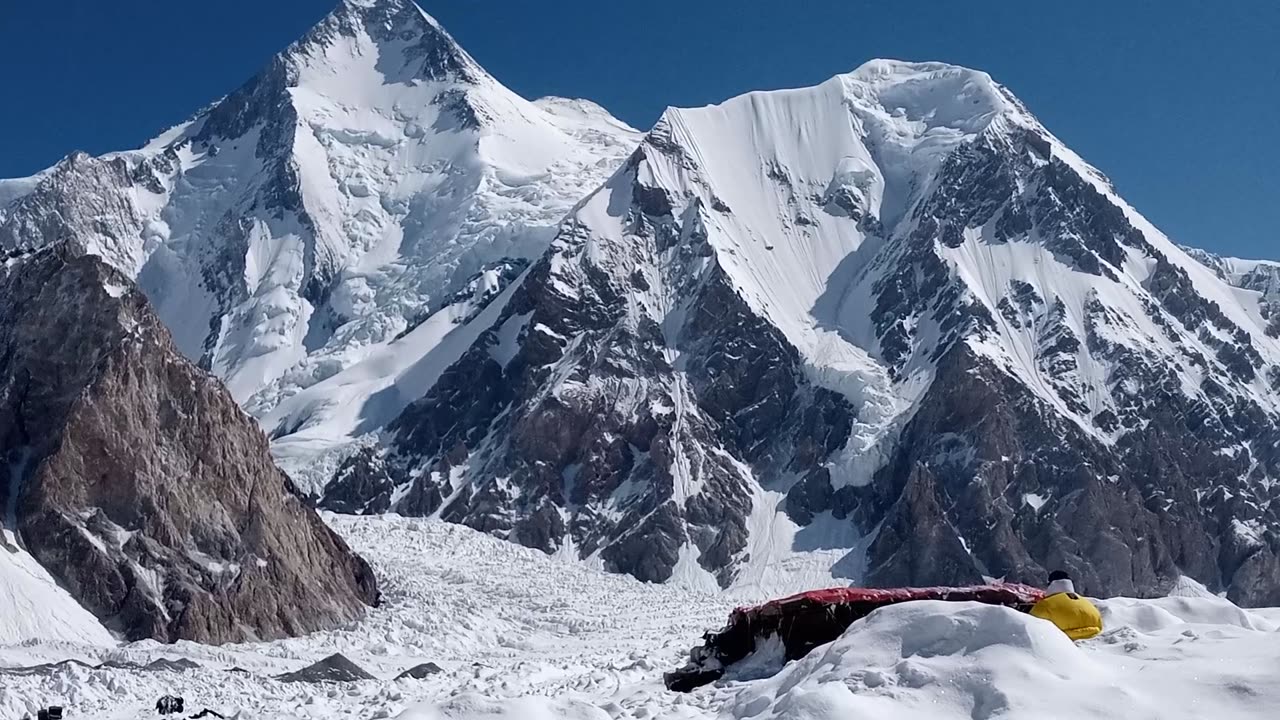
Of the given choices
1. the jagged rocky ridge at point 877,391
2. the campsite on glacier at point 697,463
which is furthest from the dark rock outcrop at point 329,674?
the jagged rocky ridge at point 877,391

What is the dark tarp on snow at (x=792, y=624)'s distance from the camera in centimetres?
2758

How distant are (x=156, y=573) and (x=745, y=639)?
47.5 m

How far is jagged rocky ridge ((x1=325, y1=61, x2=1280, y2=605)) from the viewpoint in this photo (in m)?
134

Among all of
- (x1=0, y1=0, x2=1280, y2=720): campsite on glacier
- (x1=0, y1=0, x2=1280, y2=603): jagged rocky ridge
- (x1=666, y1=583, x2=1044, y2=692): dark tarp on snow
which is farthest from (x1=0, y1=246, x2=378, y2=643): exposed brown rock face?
(x1=0, y1=0, x2=1280, y2=603): jagged rocky ridge

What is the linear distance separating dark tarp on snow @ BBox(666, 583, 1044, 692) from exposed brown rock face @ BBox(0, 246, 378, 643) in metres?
44.6

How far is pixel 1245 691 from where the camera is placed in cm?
1855

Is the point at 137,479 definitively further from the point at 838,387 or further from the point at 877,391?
the point at 877,391

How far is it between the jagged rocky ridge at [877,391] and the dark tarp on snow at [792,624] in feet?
332

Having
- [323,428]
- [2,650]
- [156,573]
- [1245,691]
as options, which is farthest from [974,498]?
[1245,691]

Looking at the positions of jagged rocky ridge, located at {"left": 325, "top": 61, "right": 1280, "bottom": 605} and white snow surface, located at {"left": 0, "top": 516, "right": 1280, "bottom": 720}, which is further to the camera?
jagged rocky ridge, located at {"left": 325, "top": 61, "right": 1280, "bottom": 605}

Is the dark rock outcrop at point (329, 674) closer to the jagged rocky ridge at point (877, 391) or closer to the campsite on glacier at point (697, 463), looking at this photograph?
the campsite on glacier at point (697, 463)

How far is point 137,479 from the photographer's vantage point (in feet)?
231

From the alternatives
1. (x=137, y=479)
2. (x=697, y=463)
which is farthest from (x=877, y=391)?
(x=137, y=479)

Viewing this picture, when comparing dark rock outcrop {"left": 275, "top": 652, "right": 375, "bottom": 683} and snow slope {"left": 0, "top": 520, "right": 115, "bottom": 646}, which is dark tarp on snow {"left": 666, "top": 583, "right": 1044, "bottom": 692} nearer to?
dark rock outcrop {"left": 275, "top": 652, "right": 375, "bottom": 683}
